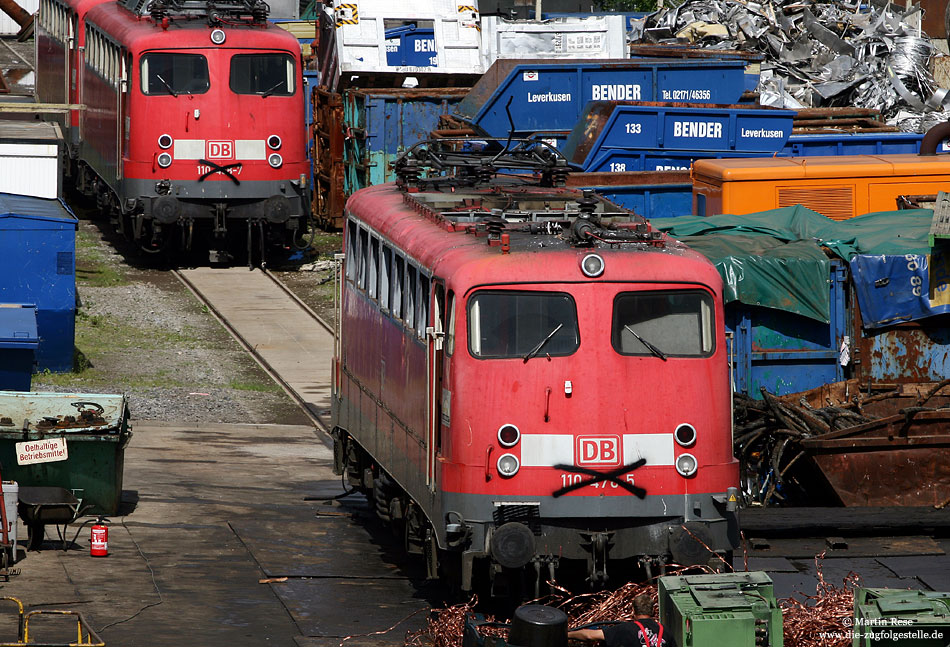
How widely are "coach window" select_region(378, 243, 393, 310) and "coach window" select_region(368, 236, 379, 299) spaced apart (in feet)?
0.51

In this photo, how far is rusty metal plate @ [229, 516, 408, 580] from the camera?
39.9ft

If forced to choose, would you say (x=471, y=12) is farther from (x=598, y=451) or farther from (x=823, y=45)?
(x=598, y=451)

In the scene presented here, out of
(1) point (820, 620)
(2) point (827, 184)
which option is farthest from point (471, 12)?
(1) point (820, 620)

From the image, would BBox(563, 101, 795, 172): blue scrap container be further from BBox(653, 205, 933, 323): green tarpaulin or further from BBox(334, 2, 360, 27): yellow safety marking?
BBox(334, 2, 360, 27): yellow safety marking

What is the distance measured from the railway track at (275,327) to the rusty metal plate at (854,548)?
244 inches

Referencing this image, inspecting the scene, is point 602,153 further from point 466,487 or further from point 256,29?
point 466,487

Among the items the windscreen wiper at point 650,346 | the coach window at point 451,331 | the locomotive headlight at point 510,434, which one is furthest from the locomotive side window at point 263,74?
the locomotive headlight at point 510,434

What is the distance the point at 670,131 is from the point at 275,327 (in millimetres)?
6100

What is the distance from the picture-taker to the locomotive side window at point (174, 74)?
2367 cm

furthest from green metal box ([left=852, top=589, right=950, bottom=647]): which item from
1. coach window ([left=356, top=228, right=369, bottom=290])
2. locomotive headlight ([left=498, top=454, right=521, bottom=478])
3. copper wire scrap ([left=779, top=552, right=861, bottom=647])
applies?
coach window ([left=356, top=228, right=369, bottom=290])

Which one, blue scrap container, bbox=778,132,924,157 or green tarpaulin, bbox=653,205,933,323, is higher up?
blue scrap container, bbox=778,132,924,157

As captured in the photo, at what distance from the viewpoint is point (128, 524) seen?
43.4 feet

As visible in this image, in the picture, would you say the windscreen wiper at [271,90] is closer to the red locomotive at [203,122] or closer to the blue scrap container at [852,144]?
the red locomotive at [203,122]

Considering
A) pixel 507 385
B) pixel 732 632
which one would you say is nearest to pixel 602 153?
pixel 507 385
